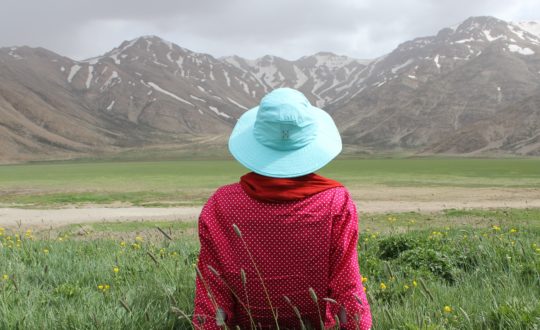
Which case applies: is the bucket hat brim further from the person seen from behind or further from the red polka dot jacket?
the red polka dot jacket

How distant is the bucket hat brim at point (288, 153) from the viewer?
2.88 metres

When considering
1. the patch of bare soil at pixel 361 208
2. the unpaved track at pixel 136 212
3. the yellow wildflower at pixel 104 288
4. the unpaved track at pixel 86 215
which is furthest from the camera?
the patch of bare soil at pixel 361 208

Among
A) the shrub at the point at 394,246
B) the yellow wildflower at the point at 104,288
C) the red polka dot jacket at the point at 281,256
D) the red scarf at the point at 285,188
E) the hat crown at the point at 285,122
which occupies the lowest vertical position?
the shrub at the point at 394,246

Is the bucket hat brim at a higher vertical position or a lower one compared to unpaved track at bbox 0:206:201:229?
higher

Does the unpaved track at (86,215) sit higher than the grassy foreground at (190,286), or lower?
lower

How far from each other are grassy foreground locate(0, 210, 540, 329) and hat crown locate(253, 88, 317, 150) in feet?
2.92

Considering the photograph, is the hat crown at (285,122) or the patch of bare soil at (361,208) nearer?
the hat crown at (285,122)

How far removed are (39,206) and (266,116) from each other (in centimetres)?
2685

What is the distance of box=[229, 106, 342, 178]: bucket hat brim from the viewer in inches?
113

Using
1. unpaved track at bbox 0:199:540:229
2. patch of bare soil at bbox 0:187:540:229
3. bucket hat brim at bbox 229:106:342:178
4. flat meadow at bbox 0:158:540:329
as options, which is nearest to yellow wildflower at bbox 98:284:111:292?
flat meadow at bbox 0:158:540:329

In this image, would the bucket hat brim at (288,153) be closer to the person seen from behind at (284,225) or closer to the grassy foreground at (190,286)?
the person seen from behind at (284,225)

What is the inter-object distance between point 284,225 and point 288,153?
1.32ft

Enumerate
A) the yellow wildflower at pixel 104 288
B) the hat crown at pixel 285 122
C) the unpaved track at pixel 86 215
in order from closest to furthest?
the hat crown at pixel 285 122, the yellow wildflower at pixel 104 288, the unpaved track at pixel 86 215

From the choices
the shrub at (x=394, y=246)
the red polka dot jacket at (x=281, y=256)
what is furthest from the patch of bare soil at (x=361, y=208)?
the red polka dot jacket at (x=281, y=256)
